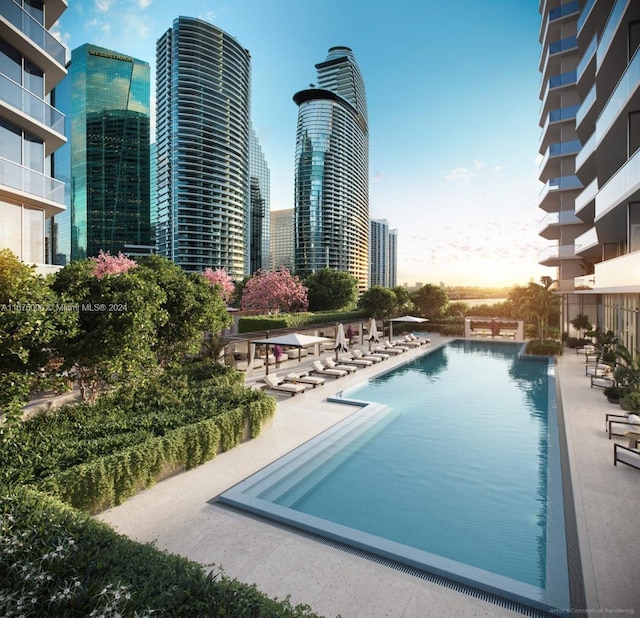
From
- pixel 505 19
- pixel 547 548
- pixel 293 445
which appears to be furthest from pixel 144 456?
pixel 505 19

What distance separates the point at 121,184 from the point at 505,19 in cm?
12626

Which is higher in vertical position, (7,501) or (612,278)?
(612,278)

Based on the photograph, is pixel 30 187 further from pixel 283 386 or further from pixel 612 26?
pixel 612 26

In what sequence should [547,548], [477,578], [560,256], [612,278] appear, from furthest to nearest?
[560,256]
[612,278]
[547,548]
[477,578]

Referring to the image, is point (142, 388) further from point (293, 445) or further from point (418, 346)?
point (418, 346)

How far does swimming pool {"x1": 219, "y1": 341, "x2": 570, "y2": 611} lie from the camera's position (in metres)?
5.35

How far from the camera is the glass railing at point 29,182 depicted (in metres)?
14.2

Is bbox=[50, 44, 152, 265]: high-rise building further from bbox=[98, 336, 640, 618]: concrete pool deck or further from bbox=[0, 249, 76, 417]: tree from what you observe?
bbox=[98, 336, 640, 618]: concrete pool deck

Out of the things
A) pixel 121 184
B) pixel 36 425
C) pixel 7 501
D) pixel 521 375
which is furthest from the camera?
pixel 121 184

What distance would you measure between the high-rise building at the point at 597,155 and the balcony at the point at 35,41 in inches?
838

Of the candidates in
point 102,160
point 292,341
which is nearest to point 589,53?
point 292,341

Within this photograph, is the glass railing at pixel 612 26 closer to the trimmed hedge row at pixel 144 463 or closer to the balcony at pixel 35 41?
the trimmed hedge row at pixel 144 463

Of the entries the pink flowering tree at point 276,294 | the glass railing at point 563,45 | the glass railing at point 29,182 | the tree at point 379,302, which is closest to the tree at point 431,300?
the tree at point 379,302

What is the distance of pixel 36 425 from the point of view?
8305 mm
